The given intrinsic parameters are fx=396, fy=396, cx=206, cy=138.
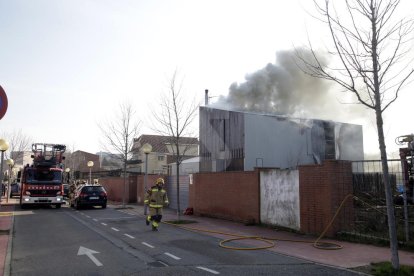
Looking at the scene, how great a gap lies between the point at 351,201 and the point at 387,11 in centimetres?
575

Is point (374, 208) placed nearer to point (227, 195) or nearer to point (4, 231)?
point (227, 195)

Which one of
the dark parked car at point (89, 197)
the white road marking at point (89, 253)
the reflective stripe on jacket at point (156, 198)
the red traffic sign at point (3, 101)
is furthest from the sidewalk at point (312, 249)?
the dark parked car at point (89, 197)

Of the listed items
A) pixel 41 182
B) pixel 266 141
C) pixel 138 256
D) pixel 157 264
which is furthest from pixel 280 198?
pixel 41 182

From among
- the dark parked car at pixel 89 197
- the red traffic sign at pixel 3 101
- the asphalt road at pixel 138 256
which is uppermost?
the red traffic sign at pixel 3 101

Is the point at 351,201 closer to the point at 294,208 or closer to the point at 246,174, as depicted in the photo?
the point at 294,208

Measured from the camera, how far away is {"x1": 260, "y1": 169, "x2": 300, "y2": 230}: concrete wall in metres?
12.9

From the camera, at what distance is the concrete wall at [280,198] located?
42.4 feet

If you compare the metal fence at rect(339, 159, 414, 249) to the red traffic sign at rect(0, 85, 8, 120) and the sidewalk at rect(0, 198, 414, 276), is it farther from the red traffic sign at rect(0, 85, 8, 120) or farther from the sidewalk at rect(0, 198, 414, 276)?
the red traffic sign at rect(0, 85, 8, 120)

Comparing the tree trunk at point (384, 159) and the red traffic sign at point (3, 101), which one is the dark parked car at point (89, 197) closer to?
the red traffic sign at point (3, 101)

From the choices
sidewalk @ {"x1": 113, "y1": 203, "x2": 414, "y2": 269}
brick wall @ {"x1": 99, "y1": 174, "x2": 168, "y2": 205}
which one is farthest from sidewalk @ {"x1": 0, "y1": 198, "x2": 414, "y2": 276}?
brick wall @ {"x1": 99, "y1": 174, "x2": 168, "y2": 205}

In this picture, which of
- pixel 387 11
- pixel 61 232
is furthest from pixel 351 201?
pixel 61 232

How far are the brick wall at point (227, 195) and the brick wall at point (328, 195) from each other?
316cm

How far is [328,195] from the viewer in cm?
1124

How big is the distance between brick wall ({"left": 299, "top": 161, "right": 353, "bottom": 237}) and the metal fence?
224 mm
